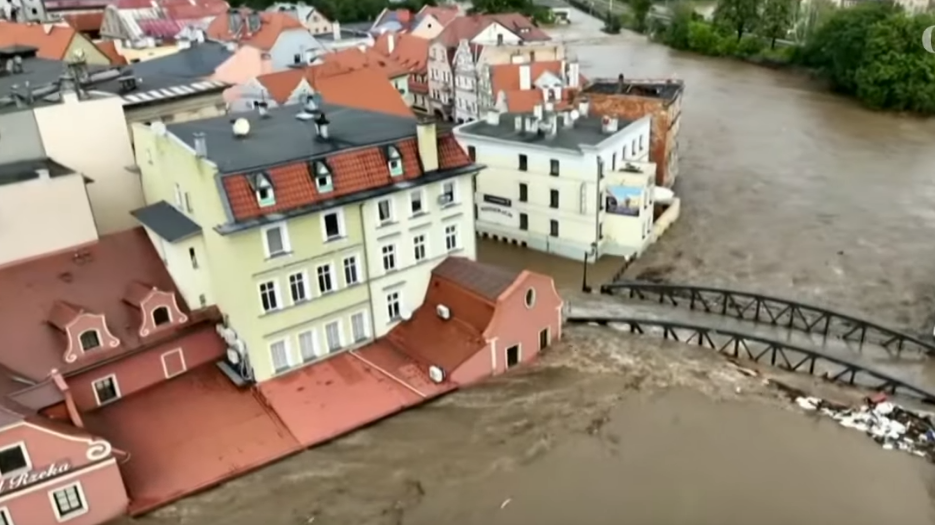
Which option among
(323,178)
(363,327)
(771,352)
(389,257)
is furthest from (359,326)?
(771,352)

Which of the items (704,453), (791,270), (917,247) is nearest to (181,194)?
(704,453)

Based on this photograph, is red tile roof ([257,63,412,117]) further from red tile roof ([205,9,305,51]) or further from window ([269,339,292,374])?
window ([269,339,292,374])

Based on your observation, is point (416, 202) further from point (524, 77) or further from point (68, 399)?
point (524, 77)

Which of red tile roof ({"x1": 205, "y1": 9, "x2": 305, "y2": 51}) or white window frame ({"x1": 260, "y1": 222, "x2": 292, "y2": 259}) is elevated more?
red tile roof ({"x1": 205, "y1": 9, "x2": 305, "y2": 51})

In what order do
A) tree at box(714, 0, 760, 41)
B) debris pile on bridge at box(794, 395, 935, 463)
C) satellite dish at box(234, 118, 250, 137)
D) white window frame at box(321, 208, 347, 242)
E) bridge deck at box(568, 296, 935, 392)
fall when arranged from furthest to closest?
1. tree at box(714, 0, 760, 41)
2. bridge deck at box(568, 296, 935, 392)
3. satellite dish at box(234, 118, 250, 137)
4. white window frame at box(321, 208, 347, 242)
5. debris pile on bridge at box(794, 395, 935, 463)

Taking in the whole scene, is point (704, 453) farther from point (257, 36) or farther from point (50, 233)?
point (257, 36)

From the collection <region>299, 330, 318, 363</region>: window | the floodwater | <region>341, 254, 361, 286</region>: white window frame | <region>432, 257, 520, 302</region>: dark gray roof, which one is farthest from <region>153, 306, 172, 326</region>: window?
the floodwater

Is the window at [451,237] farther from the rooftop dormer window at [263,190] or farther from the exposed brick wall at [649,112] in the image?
the exposed brick wall at [649,112]
